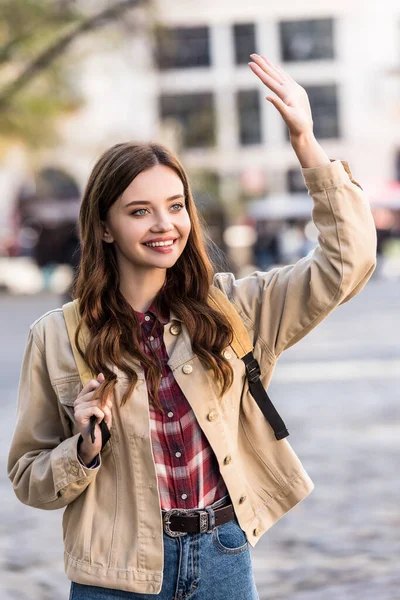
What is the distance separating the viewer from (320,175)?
285cm

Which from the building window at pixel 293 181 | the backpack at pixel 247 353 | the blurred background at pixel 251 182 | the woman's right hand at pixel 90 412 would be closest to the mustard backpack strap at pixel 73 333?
the backpack at pixel 247 353

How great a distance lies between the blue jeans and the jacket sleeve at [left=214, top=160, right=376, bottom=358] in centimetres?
47

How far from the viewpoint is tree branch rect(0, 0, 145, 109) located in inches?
877

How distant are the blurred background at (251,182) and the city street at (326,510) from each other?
0.05 ft

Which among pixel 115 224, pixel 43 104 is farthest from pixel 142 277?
pixel 43 104

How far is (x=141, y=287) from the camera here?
9.77 ft

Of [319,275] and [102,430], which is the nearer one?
[102,430]

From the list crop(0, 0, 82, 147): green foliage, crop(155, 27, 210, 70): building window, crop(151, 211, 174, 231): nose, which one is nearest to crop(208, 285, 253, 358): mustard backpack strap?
→ crop(151, 211, 174, 231): nose

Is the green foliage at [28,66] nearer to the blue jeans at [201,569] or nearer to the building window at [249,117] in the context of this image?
the blue jeans at [201,569]

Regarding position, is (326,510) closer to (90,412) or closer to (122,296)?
(122,296)

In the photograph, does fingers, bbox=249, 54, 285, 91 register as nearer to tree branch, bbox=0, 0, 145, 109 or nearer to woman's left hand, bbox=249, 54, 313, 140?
woman's left hand, bbox=249, 54, 313, 140

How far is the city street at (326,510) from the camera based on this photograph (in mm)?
5309

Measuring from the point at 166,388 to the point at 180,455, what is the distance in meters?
0.17

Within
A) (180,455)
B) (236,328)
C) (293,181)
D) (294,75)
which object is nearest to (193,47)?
(294,75)
